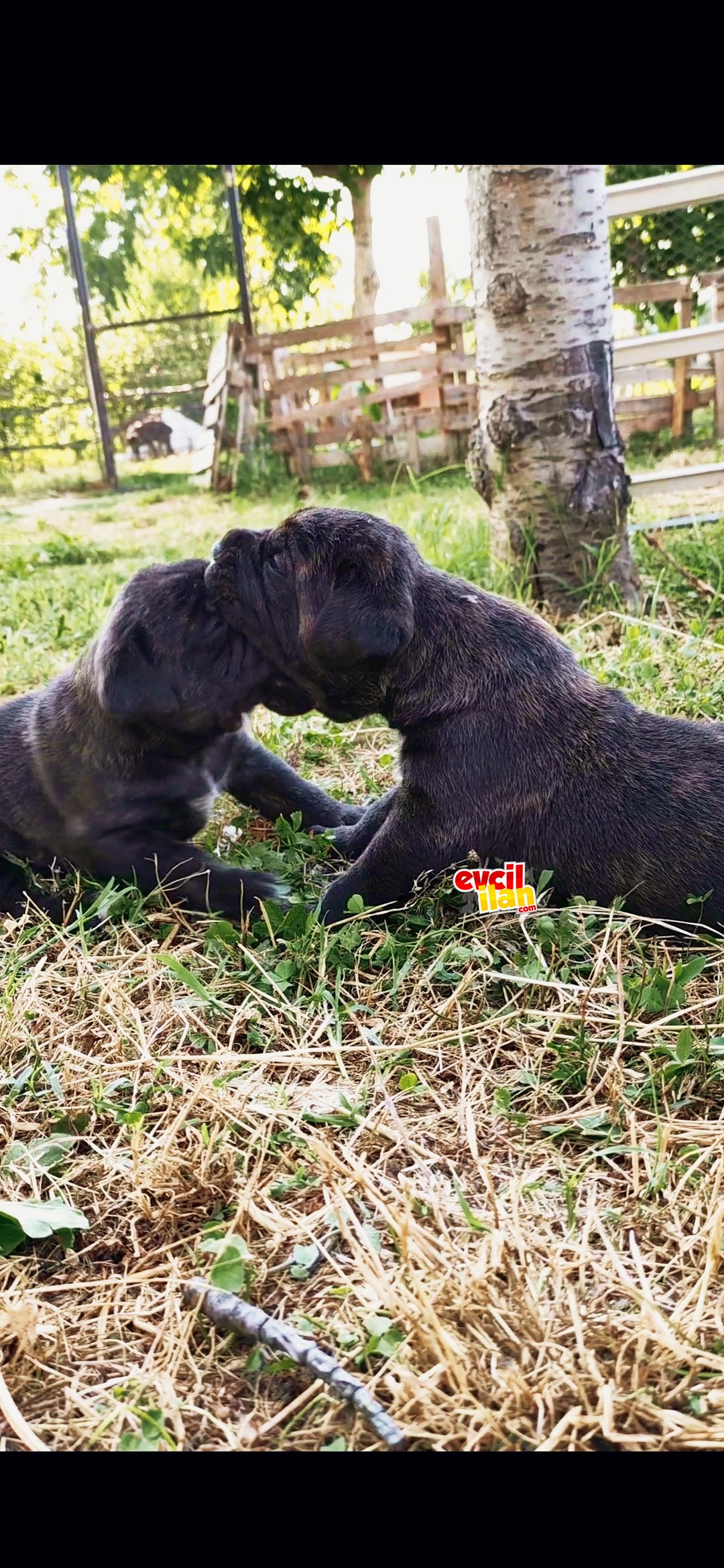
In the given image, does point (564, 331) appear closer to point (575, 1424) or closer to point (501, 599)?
point (501, 599)

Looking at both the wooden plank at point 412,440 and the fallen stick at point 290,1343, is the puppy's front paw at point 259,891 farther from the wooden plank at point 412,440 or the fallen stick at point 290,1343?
the wooden plank at point 412,440

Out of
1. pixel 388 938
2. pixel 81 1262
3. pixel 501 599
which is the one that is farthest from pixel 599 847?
pixel 81 1262

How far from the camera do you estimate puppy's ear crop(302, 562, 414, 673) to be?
2.88 meters

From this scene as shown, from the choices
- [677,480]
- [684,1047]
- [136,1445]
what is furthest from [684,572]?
[136,1445]

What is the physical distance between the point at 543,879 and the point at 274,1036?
80 centimetres

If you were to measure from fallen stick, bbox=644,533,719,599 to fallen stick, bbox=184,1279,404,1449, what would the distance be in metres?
3.93

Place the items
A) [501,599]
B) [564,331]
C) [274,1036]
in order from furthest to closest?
[564,331], [501,599], [274,1036]

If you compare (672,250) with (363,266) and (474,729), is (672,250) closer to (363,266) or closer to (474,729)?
(363,266)

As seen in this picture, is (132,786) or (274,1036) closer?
(274,1036)

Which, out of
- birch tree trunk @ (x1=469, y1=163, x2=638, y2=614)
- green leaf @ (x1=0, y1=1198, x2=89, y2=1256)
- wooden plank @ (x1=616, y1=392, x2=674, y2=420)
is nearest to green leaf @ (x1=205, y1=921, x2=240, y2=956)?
green leaf @ (x1=0, y1=1198, x2=89, y2=1256)

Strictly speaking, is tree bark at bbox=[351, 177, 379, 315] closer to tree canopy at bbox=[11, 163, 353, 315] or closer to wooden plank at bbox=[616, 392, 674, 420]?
tree canopy at bbox=[11, 163, 353, 315]

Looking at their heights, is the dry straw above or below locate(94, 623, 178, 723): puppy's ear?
below
